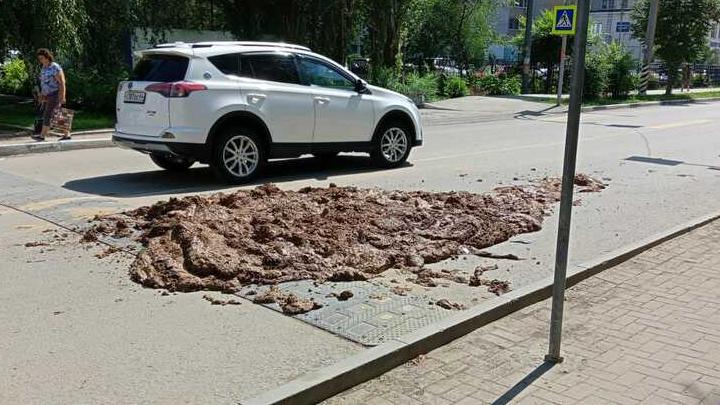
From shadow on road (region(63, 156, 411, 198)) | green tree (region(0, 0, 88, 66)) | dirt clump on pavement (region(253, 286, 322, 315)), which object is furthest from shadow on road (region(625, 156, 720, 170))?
green tree (region(0, 0, 88, 66))

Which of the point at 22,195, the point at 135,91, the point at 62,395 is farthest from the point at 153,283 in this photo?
the point at 135,91

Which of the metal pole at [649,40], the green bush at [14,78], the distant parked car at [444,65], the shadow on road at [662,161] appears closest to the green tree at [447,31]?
the distant parked car at [444,65]

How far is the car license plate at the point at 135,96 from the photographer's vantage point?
30.5 feet

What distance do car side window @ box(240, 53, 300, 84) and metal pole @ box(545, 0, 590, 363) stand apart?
21.3 ft

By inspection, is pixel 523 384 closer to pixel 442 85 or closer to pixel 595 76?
pixel 442 85

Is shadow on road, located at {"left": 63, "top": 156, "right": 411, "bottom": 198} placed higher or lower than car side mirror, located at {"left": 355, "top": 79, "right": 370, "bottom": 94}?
lower

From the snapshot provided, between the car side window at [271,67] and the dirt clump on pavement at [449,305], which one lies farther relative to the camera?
the car side window at [271,67]

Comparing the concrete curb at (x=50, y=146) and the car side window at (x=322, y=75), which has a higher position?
the car side window at (x=322, y=75)

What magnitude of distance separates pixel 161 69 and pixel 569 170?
681cm

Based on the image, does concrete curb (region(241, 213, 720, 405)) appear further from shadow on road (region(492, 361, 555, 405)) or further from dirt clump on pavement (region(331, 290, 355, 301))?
dirt clump on pavement (region(331, 290, 355, 301))

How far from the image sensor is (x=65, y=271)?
548 cm

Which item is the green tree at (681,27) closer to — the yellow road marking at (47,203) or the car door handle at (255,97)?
the car door handle at (255,97)

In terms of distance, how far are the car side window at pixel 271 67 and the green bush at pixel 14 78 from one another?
49.7 ft

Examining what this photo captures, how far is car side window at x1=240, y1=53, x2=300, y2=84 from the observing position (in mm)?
9727
